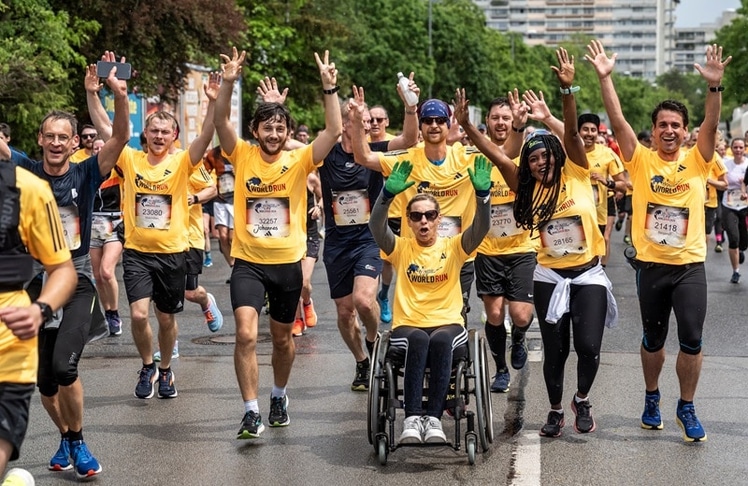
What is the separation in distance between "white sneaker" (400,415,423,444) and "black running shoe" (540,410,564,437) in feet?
3.42

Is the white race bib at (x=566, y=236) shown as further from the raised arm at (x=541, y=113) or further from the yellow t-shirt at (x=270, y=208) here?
the yellow t-shirt at (x=270, y=208)

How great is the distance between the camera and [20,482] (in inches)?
195

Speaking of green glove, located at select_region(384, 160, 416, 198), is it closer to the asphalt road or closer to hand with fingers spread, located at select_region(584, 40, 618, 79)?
hand with fingers spread, located at select_region(584, 40, 618, 79)

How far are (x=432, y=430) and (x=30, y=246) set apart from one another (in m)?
2.68

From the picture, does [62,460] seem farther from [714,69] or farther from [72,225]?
[714,69]

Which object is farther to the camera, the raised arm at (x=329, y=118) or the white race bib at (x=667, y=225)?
the raised arm at (x=329, y=118)

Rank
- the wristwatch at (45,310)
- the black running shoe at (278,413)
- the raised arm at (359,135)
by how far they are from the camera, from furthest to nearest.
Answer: the raised arm at (359,135), the black running shoe at (278,413), the wristwatch at (45,310)

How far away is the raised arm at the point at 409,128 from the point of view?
8625mm

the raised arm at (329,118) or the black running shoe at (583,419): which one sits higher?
the raised arm at (329,118)

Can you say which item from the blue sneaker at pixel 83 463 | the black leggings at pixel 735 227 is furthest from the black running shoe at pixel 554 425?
the black leggings at pixel 735 227

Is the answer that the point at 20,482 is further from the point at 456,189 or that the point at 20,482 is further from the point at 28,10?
the point at 28,10

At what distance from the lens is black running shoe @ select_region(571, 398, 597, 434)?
7617mm

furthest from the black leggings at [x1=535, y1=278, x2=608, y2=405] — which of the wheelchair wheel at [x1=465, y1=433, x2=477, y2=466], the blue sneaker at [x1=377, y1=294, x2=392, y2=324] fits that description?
the blue sneaker at [x1=377, y1=294, x2=392, y2=324]

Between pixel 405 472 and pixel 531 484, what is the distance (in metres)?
0.68
